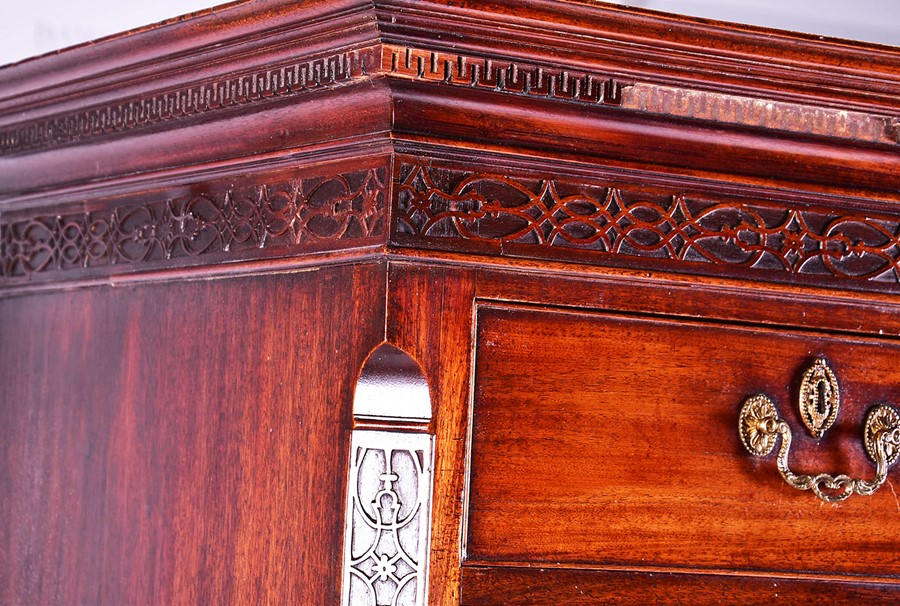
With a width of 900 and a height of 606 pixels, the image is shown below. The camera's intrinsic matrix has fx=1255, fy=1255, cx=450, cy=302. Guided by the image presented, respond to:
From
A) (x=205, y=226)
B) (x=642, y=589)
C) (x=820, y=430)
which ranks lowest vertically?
(x=642, y=589)

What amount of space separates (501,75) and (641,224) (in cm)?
15

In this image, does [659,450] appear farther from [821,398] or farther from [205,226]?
[205,226]

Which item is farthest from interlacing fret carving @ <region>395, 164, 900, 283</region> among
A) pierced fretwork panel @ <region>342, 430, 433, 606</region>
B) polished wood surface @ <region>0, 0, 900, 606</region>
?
pierced fretwork panel @ <region>342, 430, 433, 606</region>

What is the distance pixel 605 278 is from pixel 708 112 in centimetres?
13

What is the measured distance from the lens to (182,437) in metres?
0.91

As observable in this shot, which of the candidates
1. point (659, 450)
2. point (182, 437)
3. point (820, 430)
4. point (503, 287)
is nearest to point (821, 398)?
point (820, 430)

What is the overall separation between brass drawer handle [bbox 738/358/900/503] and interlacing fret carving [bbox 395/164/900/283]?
0.08 metres

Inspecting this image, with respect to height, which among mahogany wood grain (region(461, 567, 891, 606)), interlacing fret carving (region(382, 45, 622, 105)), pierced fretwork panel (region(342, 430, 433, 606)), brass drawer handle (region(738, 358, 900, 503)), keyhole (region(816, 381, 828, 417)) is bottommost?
mahogany wood grain (region(461, 567, 891, 606))

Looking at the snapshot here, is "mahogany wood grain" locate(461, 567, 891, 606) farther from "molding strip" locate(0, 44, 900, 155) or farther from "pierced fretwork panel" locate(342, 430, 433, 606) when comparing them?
"molding strip" locate(0, 44, 900, 155)

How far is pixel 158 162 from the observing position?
0.95 meters

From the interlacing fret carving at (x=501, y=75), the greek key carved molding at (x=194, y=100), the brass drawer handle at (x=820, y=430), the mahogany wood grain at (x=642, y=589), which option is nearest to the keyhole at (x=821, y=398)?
the brass drawer handle at (x=820, y=430)

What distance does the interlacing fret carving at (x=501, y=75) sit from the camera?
2.44 ft

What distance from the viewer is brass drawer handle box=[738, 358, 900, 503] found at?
854 millimetres

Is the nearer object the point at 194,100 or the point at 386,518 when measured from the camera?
the point at 386,518
